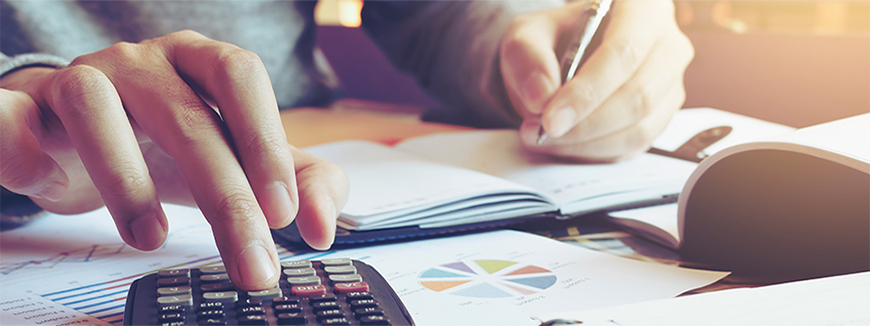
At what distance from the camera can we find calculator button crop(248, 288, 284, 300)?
0.91 feet

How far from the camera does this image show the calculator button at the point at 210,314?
251 millimetres

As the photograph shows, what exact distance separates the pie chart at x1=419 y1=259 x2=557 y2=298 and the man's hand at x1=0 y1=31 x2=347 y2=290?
69 millimetres

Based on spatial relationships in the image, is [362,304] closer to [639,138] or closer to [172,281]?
[172,281]

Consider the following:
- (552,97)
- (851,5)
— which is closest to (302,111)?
(552,97)

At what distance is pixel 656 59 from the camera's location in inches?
23.6

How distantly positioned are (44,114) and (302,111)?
0.71 meters

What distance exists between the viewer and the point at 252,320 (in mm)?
252

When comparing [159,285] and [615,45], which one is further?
[615,45]

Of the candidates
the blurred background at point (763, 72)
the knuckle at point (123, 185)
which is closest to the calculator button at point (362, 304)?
the knuckle at point (123, 185)

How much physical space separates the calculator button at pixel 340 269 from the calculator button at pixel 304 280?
1 cm

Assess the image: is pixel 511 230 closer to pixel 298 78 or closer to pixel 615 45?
pixel 615 45

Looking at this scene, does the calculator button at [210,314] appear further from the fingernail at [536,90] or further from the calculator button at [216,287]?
the fingernail at [536,90]

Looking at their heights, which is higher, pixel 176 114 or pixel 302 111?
pixel 176 114

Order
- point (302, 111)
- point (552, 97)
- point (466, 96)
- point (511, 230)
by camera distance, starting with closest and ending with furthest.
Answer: point (511, 230) → point (552, 97) → point (466, 96) → point (302, 111)
